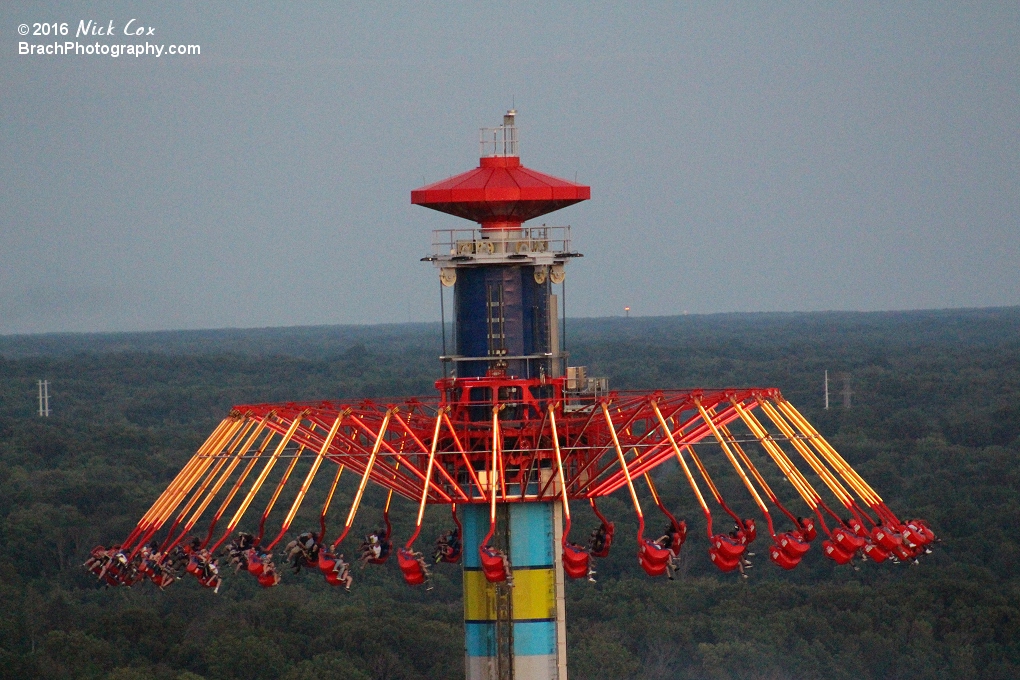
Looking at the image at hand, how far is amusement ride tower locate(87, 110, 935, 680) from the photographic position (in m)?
60.9

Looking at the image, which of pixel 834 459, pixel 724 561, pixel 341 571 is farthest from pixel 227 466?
pixel 834 459

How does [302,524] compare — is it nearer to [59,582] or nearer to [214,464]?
[59,582]

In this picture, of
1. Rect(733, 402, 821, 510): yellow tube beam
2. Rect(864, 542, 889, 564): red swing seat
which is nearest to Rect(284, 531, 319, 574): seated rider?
Rect(733, 402, 821, 510): yellow tube beam

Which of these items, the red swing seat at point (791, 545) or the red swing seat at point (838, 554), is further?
the red swing seat at point (838, 554)

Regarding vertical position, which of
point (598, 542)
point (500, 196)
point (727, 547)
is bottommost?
point (598, 542)

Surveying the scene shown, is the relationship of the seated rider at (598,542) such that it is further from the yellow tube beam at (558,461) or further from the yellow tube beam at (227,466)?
the yellow tube beam at (227,466)

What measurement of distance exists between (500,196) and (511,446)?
6432 millimetres

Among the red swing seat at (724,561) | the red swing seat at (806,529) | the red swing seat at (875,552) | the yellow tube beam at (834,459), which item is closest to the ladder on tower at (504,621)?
the red swing seat at (724,561)

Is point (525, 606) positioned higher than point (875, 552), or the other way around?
point (875, 552)

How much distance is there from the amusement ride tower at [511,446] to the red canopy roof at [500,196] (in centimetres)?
5

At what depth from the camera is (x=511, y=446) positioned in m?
63.4

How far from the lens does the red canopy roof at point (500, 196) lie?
209 ft

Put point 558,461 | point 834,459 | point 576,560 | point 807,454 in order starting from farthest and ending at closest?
point 807,454 < point 834,459 < point 558,461 < point 576,560

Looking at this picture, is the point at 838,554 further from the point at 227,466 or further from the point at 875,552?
the point at 227,466
